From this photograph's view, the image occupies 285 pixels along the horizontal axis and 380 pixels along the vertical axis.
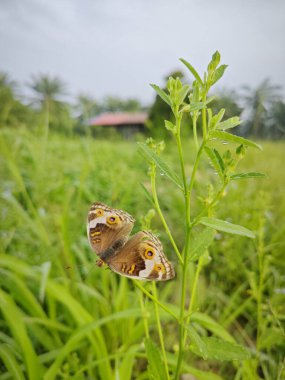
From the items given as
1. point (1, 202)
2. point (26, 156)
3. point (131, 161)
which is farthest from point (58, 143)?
point (1, 202)

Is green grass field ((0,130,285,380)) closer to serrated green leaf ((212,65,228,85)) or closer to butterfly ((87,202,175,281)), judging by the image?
butterfly ((87,202,175,281))

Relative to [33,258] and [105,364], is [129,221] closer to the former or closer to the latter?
[105,364]

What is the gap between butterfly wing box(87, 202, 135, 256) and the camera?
0.74m

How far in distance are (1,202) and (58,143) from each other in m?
2.82

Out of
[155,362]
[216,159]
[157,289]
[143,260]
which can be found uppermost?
[216,159]

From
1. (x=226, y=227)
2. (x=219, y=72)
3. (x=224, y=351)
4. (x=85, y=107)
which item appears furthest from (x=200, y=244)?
(x=85, y=107)

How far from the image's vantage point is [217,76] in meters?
0.53

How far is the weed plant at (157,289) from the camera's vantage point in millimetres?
564

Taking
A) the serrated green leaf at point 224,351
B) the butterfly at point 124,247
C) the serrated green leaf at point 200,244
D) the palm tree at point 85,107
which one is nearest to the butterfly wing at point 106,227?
the butterfly at point 124,247

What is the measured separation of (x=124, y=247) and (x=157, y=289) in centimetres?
101

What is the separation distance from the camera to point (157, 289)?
1593mm

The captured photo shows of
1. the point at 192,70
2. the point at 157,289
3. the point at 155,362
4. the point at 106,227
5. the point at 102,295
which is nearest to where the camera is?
the point at 192,70

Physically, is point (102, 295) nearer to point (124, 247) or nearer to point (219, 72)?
point (124, 247)

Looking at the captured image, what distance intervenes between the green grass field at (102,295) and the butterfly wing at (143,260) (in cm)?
7
